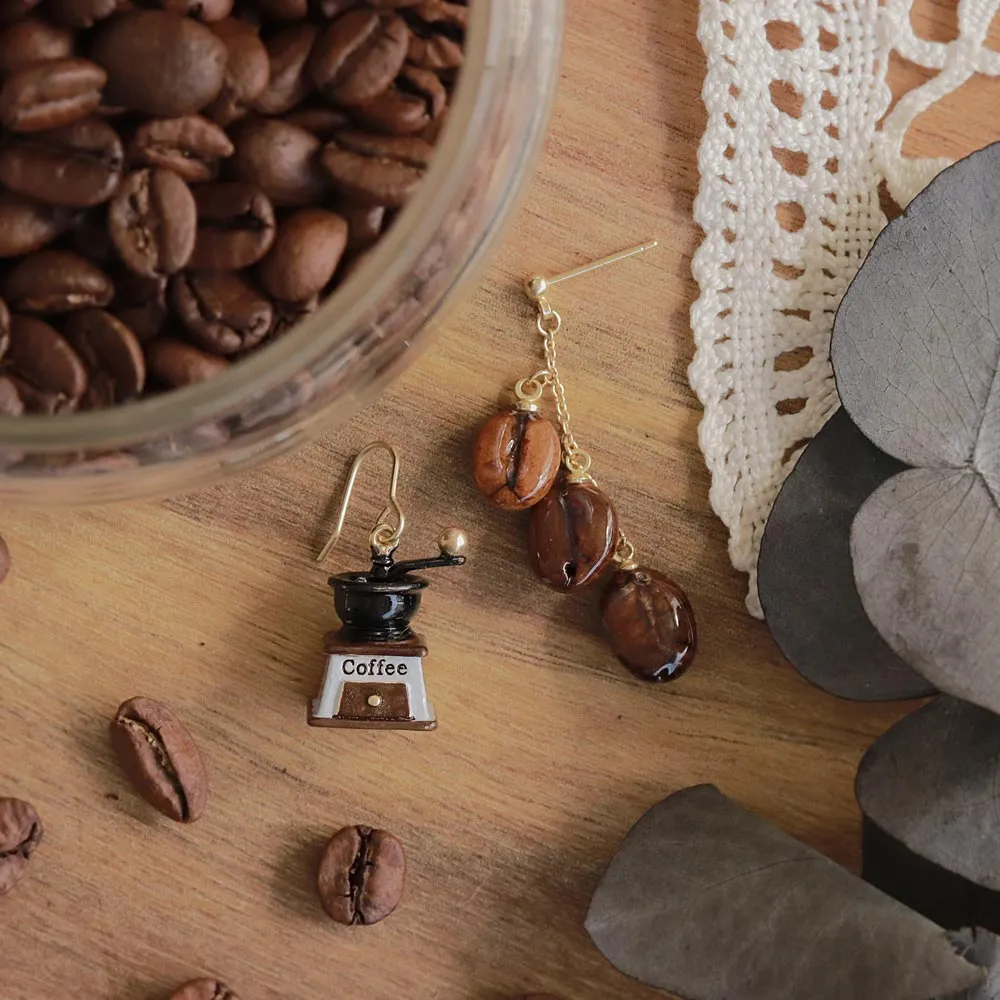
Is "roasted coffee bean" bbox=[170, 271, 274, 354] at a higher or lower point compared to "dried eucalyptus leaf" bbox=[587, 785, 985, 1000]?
higher

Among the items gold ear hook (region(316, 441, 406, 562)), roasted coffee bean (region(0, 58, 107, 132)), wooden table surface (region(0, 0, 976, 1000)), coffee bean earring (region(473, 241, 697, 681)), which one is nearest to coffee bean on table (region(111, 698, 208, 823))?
wooden table surface (region(0, 0, 976, 1000))

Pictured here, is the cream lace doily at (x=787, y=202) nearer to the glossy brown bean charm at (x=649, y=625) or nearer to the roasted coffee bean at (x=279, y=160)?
the glossy brown bean charm at (x=649, y=625)

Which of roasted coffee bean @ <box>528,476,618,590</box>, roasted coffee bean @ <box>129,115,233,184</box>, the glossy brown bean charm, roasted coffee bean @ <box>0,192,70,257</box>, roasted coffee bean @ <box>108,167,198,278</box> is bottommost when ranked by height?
the glossy brown bean charm

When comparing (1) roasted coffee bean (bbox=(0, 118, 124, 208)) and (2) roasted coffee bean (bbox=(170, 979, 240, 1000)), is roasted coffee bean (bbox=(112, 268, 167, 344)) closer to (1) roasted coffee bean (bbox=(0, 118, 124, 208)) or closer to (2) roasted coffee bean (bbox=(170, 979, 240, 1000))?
(1) roasted coffee bean (bbox=(0, 118, 124, 208))

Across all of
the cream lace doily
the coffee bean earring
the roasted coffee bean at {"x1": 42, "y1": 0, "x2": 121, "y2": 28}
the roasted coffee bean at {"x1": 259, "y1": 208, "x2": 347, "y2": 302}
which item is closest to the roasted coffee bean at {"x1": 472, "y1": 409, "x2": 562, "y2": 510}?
the coffee bean earring

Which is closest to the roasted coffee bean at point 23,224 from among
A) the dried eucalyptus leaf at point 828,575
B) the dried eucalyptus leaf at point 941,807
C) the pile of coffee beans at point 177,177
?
the pile of coffee beans at point 177,177

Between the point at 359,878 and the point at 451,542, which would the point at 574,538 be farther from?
the point at 359,878

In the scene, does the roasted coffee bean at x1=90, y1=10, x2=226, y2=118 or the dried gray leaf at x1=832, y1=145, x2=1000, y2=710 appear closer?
the roasted coffee bean at x1=90, y1=10, x2=226, y2=118
